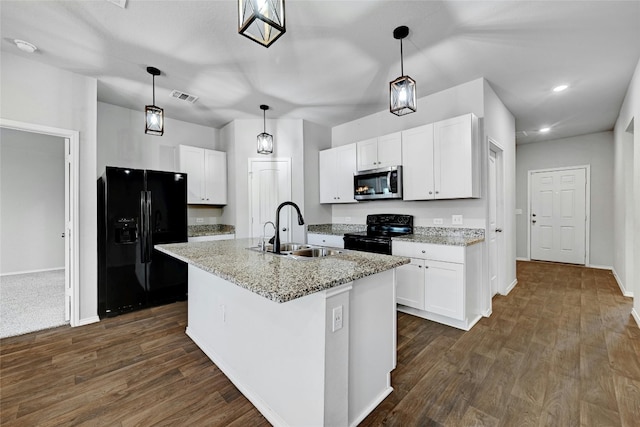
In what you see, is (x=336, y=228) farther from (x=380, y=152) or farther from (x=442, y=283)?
(x=442, y=283)

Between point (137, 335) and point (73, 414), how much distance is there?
41.6 inches

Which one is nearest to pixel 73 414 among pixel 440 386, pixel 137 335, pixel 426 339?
pixel 137 335

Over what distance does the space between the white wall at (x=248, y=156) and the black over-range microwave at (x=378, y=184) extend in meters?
0.97

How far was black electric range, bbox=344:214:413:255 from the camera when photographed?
3.27m

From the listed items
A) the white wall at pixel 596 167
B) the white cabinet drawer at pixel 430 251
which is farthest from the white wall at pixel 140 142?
the white wall at pixel 596 167

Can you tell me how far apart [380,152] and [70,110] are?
3615 mm

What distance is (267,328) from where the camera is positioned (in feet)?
5.44

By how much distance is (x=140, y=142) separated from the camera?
13.3ft

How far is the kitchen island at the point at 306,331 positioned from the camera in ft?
4.34

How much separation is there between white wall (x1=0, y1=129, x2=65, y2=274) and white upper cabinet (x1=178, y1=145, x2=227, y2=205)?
3169mm

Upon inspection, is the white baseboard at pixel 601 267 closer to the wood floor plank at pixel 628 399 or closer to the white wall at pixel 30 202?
the wood floor plank at pixel 628 399

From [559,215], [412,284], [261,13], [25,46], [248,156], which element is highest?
[25,46]

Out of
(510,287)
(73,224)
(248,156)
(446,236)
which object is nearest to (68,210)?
(73,224)

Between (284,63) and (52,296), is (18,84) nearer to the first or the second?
(284,63)
